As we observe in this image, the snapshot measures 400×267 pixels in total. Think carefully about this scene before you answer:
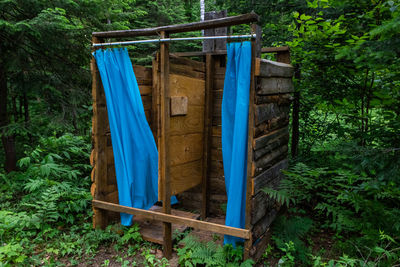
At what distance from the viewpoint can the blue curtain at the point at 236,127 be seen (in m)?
2.87

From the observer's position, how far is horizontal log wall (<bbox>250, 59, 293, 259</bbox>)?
117 inches

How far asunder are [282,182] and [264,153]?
577 mm

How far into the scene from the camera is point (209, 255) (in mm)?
3143

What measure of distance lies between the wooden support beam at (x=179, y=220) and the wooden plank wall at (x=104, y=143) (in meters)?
0.21

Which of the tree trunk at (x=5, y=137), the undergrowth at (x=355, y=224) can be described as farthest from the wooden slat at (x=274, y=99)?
the tree trunk at (x=5, y=137)

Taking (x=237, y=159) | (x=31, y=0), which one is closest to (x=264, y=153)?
(x=237, y=159)

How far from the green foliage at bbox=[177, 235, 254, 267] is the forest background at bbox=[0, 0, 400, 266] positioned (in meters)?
0.06

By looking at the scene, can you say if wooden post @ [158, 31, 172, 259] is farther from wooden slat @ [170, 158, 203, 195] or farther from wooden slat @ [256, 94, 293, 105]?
wooden slat @ [256, 94, 293, 105]

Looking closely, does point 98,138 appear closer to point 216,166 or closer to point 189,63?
point 189,63

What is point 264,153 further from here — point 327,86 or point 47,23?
point 47,23

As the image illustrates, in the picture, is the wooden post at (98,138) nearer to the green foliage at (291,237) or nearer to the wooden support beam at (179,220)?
the wooden support beam at (179,220)

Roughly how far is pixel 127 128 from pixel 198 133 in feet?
3.43

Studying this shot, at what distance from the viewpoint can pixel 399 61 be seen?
2.46m

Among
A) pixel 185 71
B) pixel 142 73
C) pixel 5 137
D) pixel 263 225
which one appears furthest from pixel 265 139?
pixel 5 137
